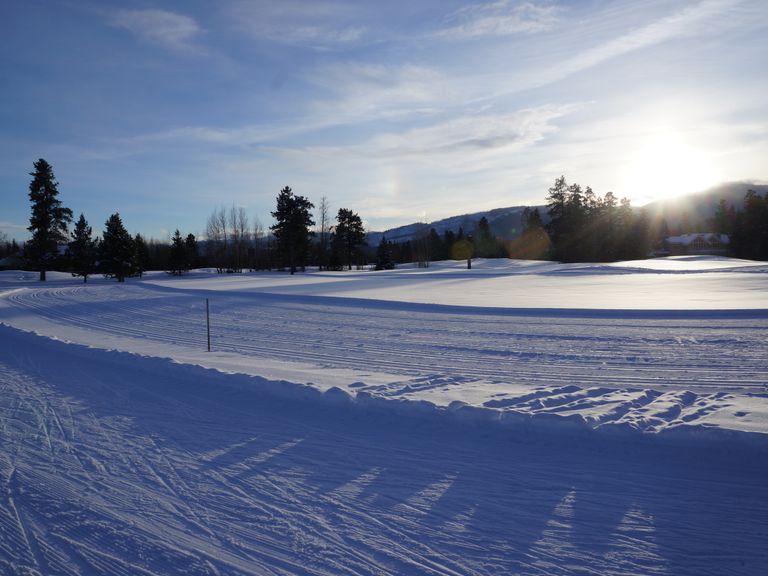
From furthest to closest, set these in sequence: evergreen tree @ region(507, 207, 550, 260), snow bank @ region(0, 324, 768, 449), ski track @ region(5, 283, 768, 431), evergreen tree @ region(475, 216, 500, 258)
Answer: evergreen tree @ region(475, 216, 500, 258), evergreen tree @ region(507, 207, 550, 260), ski track @ region(5, 283, 768, 431), snow bank @ region(0, 324, 768, 449)

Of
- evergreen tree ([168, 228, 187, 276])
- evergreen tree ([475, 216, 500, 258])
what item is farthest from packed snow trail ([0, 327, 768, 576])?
evergreen tree ([475, 216, 500, 258])

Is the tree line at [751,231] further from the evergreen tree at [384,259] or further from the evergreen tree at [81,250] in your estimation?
the evergreen tree at [81,250]

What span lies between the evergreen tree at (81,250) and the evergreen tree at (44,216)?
2685 mm

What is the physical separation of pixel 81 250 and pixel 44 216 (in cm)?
502

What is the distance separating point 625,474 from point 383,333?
8644mm

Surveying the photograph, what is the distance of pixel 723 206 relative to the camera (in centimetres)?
8906

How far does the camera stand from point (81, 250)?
49562 millimetres

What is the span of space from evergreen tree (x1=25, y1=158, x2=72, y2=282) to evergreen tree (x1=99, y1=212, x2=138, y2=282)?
4164 millimetres

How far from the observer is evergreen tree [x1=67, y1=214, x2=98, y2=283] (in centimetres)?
4929

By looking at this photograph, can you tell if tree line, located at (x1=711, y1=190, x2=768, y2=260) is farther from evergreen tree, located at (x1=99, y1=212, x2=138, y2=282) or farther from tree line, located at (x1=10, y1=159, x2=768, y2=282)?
evergreen tree, located at (x1=99, y1=212, x2=138, y2=282)

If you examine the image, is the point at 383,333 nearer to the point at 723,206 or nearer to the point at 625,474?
the point at 625,474

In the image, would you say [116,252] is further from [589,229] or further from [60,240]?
[589,229]

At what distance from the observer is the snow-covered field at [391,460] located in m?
2.99

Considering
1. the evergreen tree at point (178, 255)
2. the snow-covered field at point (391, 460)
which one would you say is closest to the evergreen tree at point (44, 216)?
the evergreen tree at point (178, 255)
